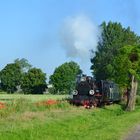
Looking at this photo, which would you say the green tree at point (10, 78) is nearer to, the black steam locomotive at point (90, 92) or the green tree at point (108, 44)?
the green tree at point (108, 44)

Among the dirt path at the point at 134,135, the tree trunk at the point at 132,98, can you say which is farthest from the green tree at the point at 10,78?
the dirt path at the point at 134,135

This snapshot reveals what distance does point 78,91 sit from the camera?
42.9 metres

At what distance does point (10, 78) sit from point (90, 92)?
310ft

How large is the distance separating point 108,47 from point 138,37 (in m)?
6.79

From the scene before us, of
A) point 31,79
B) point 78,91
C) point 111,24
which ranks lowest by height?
point 78,91

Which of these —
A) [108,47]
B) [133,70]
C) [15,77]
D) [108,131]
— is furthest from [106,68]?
[108,131]

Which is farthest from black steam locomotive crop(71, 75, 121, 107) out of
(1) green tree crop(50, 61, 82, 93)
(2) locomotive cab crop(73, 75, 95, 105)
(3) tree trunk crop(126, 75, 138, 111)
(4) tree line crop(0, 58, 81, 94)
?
(1) green tree crop(50, 61, 82, 93)

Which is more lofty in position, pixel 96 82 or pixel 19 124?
pixel 96 82

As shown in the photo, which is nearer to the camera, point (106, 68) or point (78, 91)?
point (78, 91)

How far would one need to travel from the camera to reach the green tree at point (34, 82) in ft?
416

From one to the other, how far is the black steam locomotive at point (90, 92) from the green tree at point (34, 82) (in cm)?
8010

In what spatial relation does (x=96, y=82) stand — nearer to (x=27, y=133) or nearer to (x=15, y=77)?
(x=27, y=133)

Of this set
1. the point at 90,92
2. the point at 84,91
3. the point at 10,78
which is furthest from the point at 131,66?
the point at 10,78

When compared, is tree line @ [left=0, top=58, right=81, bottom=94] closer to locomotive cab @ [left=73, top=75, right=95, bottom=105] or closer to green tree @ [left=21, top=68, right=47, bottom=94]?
green tree @ [left=21, top=68, right=47, bottom=94]
